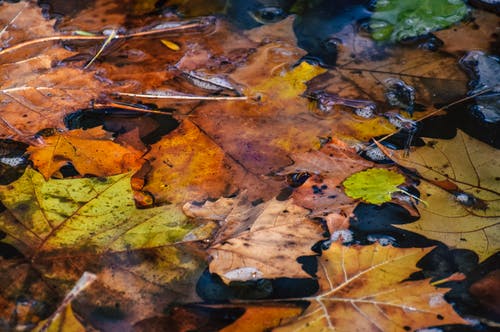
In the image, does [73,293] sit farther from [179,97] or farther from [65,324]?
[179,97]

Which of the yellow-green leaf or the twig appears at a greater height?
the twig

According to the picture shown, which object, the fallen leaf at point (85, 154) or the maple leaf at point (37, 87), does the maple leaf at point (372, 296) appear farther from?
the maple leaf at point (37, 87)

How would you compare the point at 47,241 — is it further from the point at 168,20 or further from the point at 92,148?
the point at 168,20

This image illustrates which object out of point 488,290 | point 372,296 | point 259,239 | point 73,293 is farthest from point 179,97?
point 488,290

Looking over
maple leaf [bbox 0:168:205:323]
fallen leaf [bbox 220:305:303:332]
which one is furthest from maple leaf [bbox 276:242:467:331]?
maple leaf [bbox 0:168:205:323]

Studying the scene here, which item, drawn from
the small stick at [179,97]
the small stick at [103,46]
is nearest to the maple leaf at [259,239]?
the small stick at [179,97]

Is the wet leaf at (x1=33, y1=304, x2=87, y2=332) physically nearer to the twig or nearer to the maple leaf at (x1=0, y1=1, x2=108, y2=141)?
the maple leaf at (x1=0, y1=1, x2=108, y2=141)

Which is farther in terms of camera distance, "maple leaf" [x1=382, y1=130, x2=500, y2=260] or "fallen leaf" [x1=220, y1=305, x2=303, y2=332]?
"maple leaf" [x1=382, y1=130, x2=500, y2=260]
